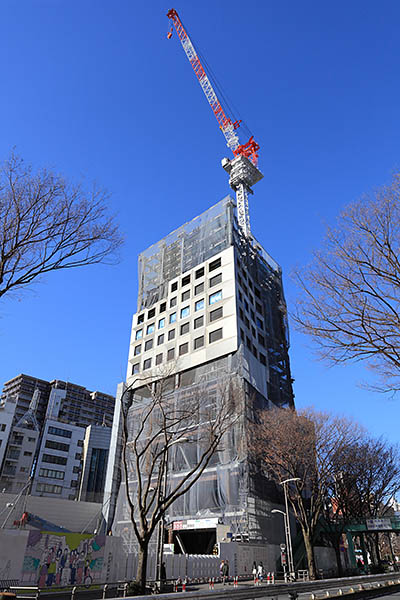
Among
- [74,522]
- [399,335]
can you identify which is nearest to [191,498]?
[74,522]

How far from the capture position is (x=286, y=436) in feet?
87.0

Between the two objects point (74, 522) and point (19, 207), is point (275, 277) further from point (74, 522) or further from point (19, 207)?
point (19, 207)

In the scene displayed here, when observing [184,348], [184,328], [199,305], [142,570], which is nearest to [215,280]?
[199,305]

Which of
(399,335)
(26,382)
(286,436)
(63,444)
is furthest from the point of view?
(26,382)

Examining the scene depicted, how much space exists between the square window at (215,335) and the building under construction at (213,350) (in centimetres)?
12

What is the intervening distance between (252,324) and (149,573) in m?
28.1

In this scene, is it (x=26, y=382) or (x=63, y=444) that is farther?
(x=26, y=382)

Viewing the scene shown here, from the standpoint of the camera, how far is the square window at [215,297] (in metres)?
41.2

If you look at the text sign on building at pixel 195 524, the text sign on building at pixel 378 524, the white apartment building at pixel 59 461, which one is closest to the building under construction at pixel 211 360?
the text sign on building at pixel 195 524

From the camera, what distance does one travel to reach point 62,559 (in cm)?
1474

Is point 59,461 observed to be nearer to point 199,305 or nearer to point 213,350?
point 199,305

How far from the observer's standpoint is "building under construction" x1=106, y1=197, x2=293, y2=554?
99.3ft

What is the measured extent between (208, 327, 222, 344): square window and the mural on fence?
24.3 meters

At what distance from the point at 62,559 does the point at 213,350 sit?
25124mm
